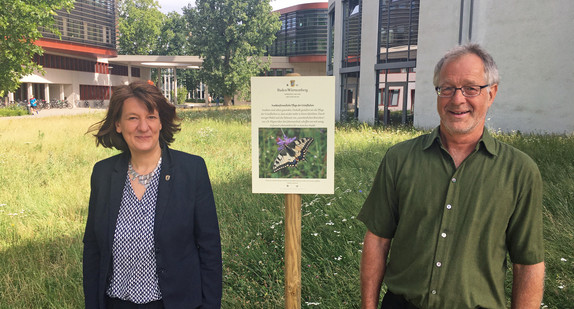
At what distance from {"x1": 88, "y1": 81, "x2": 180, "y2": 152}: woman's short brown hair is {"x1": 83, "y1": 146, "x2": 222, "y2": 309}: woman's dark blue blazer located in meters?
0.17

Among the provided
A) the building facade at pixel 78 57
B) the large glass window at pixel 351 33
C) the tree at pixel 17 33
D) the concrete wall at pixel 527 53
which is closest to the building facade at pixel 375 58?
the large glass window at pixel 351 33

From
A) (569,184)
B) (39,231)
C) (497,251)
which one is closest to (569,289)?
(497,251)

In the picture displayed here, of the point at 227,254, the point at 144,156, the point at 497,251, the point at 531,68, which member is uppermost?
the point at 531,68

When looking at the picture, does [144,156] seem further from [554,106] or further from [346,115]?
[346,115]

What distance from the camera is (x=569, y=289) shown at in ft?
11.6

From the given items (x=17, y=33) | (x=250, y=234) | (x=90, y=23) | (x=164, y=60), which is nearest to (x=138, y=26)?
(x=90, y=23)

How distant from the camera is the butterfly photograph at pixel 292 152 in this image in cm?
288

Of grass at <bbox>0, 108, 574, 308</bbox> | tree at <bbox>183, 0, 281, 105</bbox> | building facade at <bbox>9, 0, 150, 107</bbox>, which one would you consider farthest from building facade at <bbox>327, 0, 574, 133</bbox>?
building facade at <bbox>9, 0, 150, 107</bbox>

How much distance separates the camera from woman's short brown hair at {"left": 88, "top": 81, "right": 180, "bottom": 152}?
2479 millimetres

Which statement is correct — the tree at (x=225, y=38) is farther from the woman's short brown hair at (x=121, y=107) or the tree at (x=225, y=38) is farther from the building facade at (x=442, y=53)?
the woman's short brown hair at (x=121, y=107)

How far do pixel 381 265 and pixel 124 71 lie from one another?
211 ft

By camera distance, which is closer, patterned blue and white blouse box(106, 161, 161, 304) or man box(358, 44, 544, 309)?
man box(358, 44, 544, 309)

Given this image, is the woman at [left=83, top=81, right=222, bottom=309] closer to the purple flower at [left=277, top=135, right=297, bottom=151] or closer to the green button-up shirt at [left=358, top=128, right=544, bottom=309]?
the purple flower at [left=277, top=135, right=297, bottom=151]

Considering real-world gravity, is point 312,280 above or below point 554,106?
below
